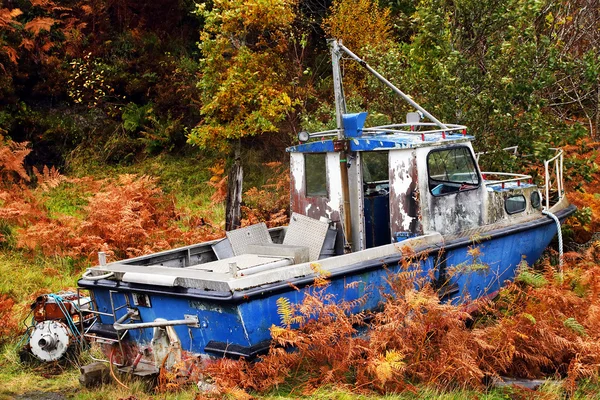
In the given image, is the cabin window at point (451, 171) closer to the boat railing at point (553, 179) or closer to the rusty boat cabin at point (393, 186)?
the rusty boat cabin at point (393, 186)

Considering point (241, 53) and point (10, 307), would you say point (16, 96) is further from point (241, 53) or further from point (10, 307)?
point (10, 307)

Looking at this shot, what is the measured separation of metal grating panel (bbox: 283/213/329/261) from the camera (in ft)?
28.3

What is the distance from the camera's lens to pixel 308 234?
345 inches

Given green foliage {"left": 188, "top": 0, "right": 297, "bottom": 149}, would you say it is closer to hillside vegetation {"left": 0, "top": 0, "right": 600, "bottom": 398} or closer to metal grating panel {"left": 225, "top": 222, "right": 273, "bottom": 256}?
hillside vegetation {"left": 0, "top": 0, "right": 600, "bottom": 398}

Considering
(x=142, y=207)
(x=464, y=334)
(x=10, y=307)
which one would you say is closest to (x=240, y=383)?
(x=464, y=334)

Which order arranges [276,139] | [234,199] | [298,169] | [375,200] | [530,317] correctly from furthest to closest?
[276,139] < [234,199] < [298,169] < [375,200] < [530,317]

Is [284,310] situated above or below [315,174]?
below

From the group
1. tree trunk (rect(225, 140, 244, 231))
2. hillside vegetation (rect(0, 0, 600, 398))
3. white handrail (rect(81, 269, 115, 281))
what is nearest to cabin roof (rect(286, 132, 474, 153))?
hillside vegetation (rect(0, 0, 600, 398))

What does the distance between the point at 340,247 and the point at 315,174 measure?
101cm

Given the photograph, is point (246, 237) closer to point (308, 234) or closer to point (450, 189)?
point (308, 234)

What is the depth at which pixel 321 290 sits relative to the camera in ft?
23.1

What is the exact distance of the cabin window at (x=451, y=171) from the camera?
8594 mm

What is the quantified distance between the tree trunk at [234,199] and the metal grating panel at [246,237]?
4623 mm

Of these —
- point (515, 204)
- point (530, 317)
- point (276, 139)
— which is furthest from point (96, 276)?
point (276, 139)
